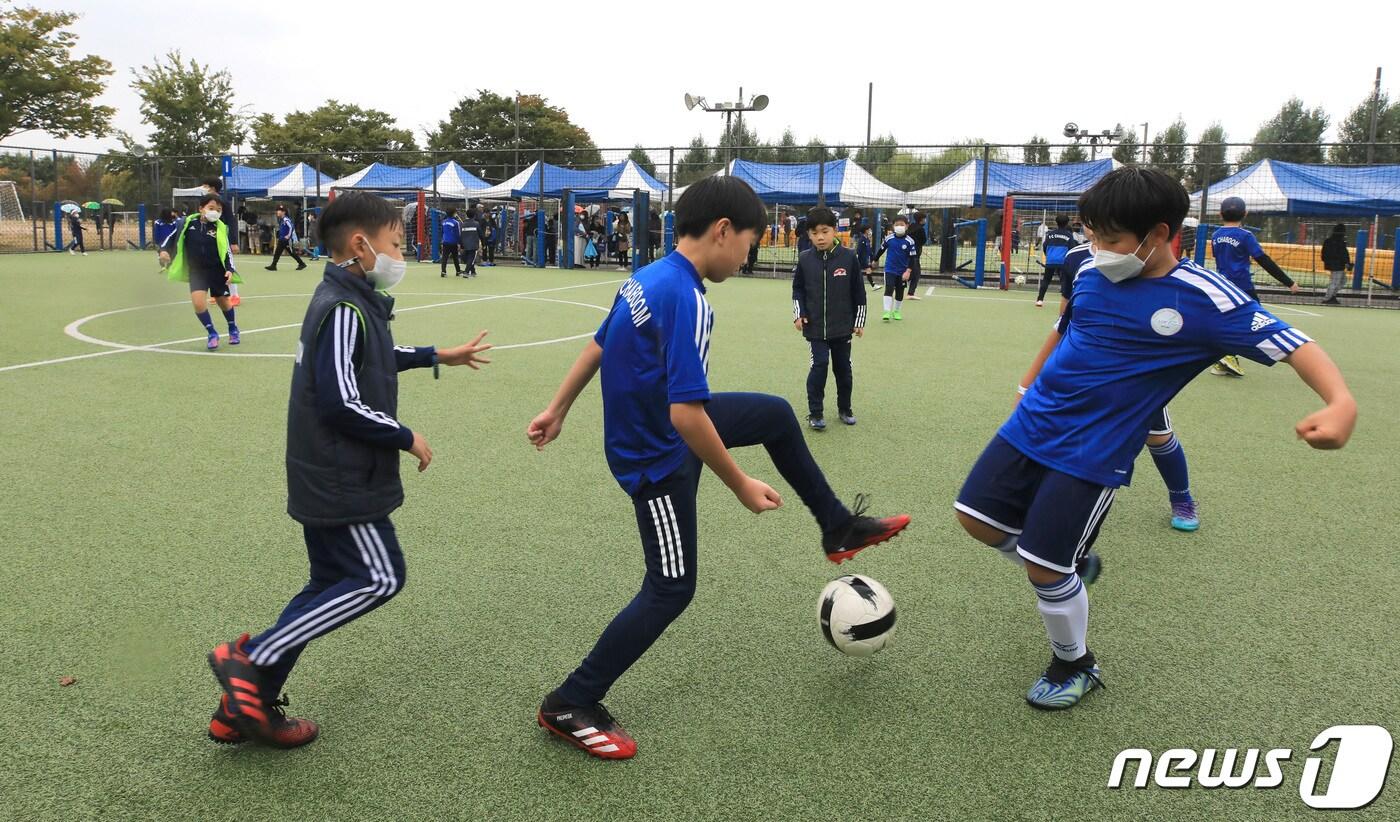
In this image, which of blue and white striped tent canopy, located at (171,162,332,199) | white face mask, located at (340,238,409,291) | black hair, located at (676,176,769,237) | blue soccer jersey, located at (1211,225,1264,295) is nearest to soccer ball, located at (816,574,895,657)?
black hair, located at (676,176,769,237)

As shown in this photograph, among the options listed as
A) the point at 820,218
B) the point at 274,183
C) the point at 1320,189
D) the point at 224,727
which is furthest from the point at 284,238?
the point at 1320,189

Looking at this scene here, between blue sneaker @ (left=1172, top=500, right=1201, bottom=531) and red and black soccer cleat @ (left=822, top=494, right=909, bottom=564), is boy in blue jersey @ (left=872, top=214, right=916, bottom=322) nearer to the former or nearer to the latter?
blue sneaker @ (left=1172, top=500, right=1201, bottom=531)

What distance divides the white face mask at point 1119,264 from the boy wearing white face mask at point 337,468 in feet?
7.54

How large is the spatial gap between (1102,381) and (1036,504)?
0.46 meters

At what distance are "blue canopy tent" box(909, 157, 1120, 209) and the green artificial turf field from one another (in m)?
16.9

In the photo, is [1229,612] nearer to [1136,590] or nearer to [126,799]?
[1136,590]

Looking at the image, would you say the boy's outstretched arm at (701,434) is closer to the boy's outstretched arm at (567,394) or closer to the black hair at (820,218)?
the boy's outstretched arm at (567,394)

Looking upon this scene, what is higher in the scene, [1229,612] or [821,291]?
[821,291]

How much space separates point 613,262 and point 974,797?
27370mm

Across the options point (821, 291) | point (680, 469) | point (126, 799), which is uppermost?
point (821, 291)

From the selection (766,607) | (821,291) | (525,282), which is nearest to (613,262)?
(525,282)

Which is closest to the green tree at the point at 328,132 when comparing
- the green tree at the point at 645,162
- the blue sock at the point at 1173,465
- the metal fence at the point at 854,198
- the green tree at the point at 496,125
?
the green tree at the point at 496,125

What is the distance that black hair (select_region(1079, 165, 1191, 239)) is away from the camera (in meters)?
2.85

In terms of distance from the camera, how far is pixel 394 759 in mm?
2836
